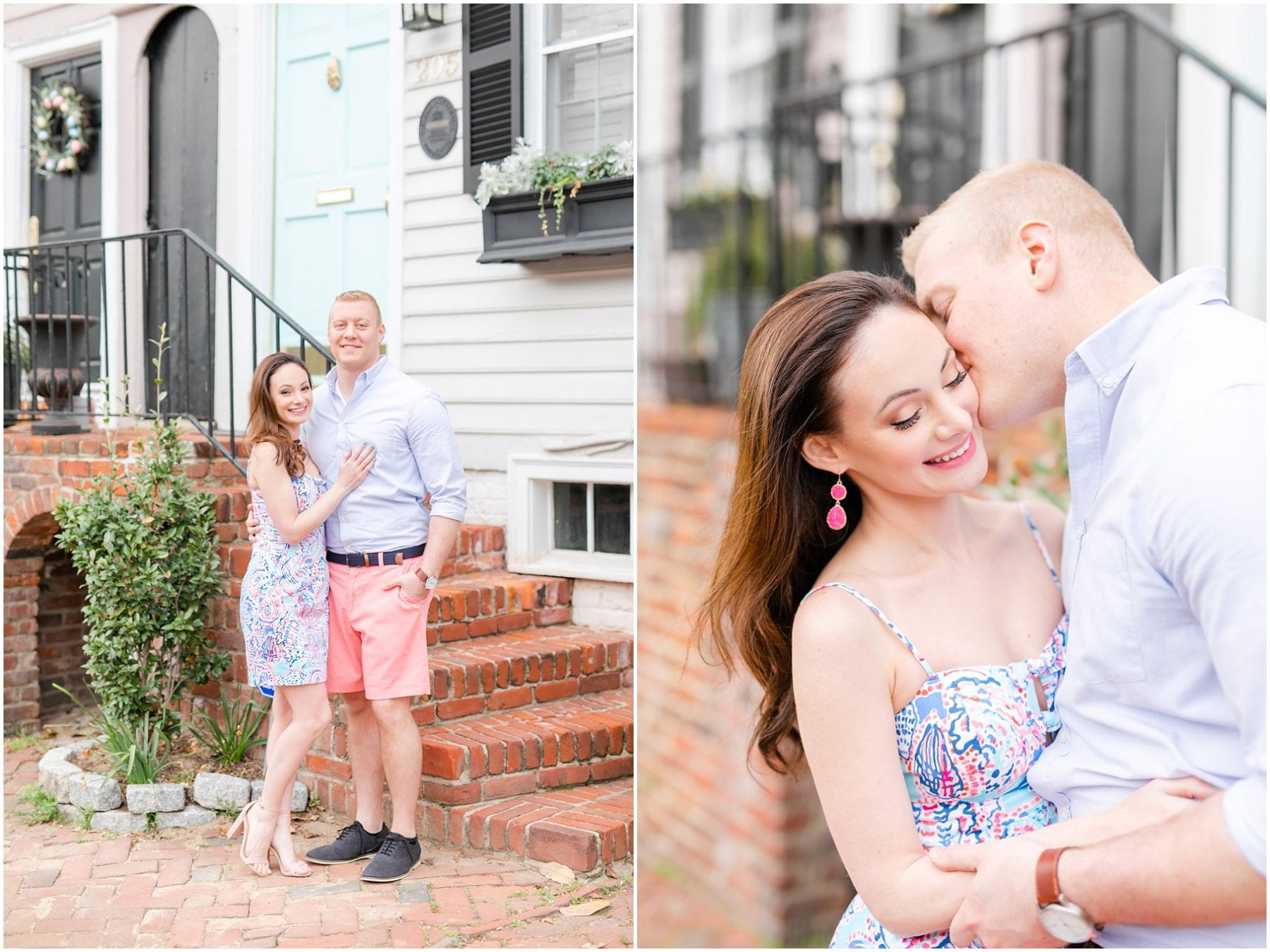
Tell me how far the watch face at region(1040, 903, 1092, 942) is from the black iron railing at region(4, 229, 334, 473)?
3920mm

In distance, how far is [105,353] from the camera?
16.4ft

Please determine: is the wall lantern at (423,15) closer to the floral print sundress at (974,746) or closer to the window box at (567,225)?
the window box at (567,225)

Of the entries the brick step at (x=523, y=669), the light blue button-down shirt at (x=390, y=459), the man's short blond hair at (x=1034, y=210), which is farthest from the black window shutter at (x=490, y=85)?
the man's short blond hair at (x=1034, y=210)

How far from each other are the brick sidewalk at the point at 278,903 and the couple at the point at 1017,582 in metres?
1.49

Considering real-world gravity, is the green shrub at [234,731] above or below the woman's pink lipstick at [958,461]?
below

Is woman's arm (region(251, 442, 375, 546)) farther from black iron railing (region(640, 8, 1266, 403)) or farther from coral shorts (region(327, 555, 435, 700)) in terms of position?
black iron railing (region(640, 8, 1266, 403))

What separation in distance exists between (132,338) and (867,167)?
4552 mm

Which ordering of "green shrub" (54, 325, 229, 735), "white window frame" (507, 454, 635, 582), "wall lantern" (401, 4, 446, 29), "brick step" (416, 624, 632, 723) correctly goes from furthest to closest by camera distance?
"wall lantern" (401, 4, 446, 29) < "white window frame" (507, 454, 635, 582) < "green shrub" (54, 325, 229, 735) < "brick step" (416, 624, 632, 723)

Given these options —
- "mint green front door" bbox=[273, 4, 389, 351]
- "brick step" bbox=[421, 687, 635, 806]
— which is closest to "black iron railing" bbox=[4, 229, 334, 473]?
"mint green front door" bbox=[273, 4, 389, 351]

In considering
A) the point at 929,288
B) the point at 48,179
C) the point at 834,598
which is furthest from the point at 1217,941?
the point at 48,179

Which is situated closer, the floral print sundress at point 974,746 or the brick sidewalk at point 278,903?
the floral print sundress at point 974,746

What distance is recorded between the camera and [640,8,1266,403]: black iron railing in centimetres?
434

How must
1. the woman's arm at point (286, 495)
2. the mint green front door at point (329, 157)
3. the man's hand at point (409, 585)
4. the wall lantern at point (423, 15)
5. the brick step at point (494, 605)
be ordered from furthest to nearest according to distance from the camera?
the mint green front door at point (329, 157) → the wall lantern at point (423, 15) → the brick step at point (494, 605) → the man's hand at point (409, 585) → the woman's arm at point (286, 495)

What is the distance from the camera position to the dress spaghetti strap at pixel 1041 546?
195 cm
